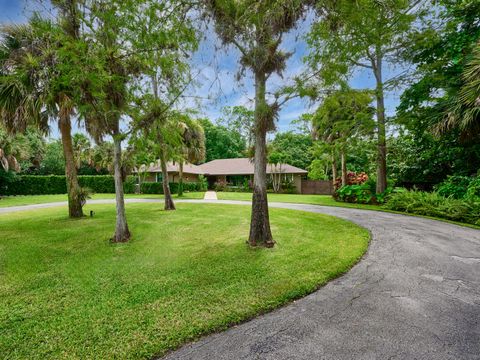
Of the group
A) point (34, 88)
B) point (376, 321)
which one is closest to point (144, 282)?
point (376, 321)

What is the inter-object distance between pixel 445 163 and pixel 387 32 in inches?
312

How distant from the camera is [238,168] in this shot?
30.6 metres

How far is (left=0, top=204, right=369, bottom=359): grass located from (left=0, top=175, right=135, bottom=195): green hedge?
60.1ft

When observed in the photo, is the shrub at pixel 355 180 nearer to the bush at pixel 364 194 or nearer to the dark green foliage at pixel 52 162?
the bush at pixel 364 194

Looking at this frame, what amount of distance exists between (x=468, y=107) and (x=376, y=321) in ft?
28.2

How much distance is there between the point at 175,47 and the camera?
5.52 m

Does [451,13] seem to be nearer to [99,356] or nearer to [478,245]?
[478,245]

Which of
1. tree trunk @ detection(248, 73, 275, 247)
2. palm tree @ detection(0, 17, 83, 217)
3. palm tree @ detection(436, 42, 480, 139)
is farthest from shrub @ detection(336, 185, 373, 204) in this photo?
palm tree @ detection(0, 17, 83, 217)

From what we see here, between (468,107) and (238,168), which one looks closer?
(468,107)

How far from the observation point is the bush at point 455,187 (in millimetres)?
9805

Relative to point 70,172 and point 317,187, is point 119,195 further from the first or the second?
point 317,187

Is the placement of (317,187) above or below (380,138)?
below

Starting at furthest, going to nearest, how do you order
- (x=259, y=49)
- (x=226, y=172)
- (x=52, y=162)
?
(x=52, y=162) < (x=226, y=172) < (x=259, y=49)

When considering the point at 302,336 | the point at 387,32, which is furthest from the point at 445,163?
the point at 302,336
